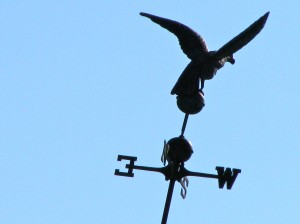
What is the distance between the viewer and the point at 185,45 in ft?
27.7

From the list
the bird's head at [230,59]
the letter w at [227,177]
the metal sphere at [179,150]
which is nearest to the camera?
the metal sphere at [179,150]

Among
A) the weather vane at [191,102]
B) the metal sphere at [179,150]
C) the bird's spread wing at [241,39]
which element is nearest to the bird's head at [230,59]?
the weather vane at [191,102]

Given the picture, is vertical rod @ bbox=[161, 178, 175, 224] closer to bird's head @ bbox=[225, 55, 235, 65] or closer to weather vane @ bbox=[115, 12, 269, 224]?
weather vane @ bbox=[115, 12, 269, 224]

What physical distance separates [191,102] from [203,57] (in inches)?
15.0

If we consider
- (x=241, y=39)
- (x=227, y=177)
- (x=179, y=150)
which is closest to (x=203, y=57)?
(x=241, y=39)

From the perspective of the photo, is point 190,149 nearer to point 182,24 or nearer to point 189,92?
point 189,92

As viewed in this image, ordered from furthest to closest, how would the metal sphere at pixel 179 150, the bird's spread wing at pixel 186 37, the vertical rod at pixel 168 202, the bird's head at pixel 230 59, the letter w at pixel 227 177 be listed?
the bird's spread wing at pixel 186 37 → the bird's head at pixel 230 59 → the letter w at pixel 227 177 → the metal sphere at pixel 179 150 → the vertical rod at pixel 168 202

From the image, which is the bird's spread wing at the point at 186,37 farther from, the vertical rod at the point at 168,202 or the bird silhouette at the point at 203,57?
the vertical rod at the point at 168,202

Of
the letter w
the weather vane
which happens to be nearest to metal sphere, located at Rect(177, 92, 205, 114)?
the weather vane

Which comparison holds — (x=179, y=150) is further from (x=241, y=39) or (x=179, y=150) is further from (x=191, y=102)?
(x=241, y=39)

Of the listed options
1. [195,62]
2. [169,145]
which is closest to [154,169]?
[169,145]

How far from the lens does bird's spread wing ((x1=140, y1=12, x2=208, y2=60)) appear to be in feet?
27.4

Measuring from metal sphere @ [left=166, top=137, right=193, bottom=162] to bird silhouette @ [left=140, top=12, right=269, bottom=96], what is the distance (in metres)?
0.34

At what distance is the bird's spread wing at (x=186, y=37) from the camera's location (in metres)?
8.34
